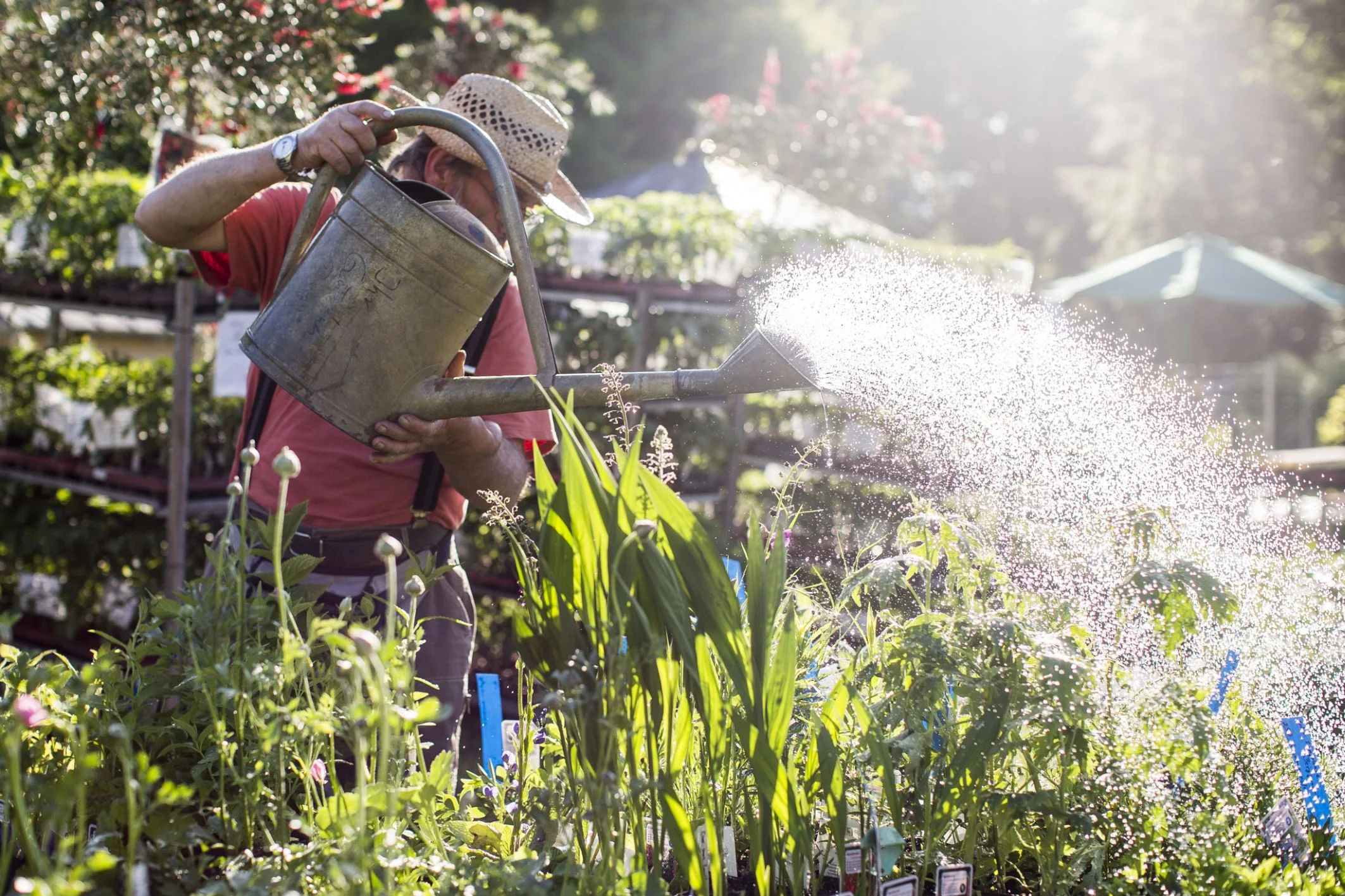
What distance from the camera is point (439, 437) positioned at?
4.66 feet

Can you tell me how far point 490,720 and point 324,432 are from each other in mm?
570

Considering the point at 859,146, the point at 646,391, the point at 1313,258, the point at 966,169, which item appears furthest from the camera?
the point at 966,169

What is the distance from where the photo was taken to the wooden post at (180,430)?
346 centimetres

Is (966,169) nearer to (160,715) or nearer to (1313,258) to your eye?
(1313,258)

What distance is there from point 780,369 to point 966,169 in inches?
1136

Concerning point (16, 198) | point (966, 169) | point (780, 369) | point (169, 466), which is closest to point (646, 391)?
point (780, 369)

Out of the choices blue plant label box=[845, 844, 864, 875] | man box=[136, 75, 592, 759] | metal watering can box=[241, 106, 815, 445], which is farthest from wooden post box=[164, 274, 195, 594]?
blue plant label box=[845, 844, 864, 875]

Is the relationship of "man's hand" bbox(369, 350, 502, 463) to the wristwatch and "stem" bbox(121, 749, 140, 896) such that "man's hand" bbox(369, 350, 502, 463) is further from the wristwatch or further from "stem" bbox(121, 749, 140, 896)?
"stem" bbox(121, 749, 140, 896)

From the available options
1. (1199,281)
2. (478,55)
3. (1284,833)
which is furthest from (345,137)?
(1199,281)

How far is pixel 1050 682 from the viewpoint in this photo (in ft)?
3.41

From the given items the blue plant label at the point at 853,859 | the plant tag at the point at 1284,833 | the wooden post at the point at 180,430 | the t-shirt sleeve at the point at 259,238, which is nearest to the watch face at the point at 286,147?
the t-shirt sleeve at the point at 259,238

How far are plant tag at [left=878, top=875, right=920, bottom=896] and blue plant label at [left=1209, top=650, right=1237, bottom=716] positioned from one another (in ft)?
1.40

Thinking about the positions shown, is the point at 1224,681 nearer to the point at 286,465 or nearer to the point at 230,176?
the point at 286,465

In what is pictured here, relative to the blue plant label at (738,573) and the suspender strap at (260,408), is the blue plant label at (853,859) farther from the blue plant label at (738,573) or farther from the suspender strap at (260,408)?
the suspender strap at (260,408)
